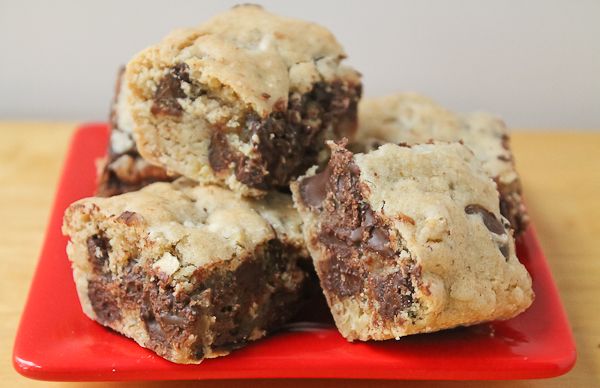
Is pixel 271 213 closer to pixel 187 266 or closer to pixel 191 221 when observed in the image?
pixel 191 221

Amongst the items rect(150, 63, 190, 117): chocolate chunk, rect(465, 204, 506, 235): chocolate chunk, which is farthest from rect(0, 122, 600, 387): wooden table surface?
rect(150, 63, 190, 117): chocolate chunk

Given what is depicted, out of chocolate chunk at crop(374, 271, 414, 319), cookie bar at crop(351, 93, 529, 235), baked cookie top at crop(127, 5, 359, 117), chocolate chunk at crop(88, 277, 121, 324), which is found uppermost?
baked cookie top at crop(127, 5, 359, 117)

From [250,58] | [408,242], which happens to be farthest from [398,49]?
[408,242]

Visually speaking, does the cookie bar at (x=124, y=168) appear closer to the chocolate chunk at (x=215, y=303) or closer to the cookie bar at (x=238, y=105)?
the cookie bar at (x=238, y=105)

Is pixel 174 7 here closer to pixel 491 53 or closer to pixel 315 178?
pixel 491 53

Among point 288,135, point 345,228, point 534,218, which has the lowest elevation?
point 534,218

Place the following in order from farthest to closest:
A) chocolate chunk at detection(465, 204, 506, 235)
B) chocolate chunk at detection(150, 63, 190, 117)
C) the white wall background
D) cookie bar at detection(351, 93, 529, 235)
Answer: the white wall background < cookie bar at detection(351, 93, 529, 235) < chocolate chunk at detection(150, 63, 190, 117) < chocolate chunk at detection(465, 204, 506, 235)

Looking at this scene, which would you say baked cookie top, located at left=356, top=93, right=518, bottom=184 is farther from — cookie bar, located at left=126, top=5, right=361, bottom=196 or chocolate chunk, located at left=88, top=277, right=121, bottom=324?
chocolate chunk, located at left=88, top=277, right=121, bottom=324
